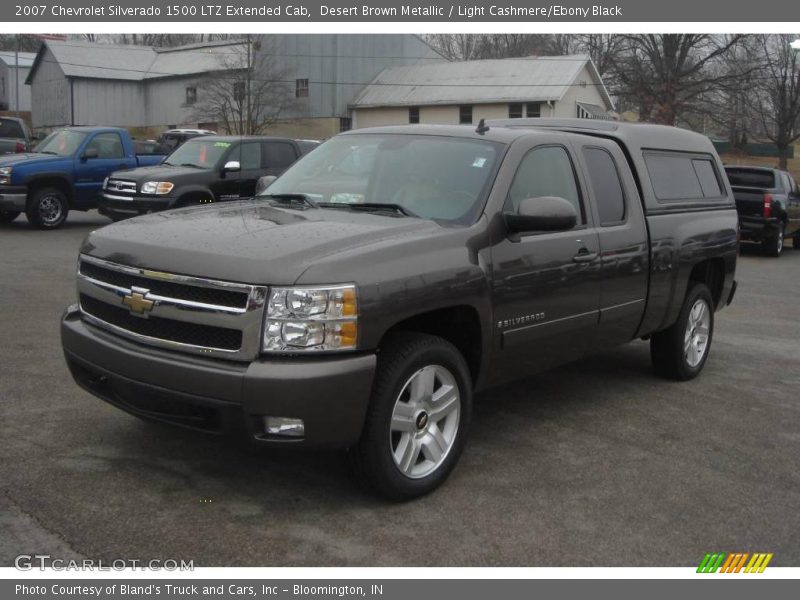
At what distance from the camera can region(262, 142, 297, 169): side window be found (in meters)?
15.6

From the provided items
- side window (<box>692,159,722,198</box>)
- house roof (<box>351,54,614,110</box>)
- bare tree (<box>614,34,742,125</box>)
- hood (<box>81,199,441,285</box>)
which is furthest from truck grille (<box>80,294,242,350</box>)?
bare tree (<box>614,34,742,125</box>)

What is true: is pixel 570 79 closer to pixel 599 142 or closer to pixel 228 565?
pixel 599 142

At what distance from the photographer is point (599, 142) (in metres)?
6.01

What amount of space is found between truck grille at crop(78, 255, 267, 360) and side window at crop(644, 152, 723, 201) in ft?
12.4

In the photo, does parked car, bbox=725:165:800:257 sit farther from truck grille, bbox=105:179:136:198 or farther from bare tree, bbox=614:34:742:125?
bare tree, bbox=614:34:742:125

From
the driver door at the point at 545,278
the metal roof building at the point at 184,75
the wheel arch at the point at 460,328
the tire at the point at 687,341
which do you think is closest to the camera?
the wheel arch at the point at 460,328

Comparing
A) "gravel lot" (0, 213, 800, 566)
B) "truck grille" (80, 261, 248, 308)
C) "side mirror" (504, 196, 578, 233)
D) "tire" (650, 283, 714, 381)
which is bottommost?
"gravel lot" (0, 213, 800, 566)

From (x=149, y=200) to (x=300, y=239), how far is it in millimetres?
10921

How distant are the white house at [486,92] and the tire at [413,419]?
4002 cm

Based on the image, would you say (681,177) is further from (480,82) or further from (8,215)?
(480,82)

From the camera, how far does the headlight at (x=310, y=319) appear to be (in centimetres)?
381

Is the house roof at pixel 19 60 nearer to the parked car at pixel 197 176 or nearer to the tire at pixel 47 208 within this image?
the tire at pixel 47 208

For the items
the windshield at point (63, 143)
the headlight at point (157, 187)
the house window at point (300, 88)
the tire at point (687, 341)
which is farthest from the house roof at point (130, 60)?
the tire at point (687, 341)

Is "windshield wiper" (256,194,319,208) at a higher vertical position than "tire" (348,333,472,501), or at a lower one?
higher
